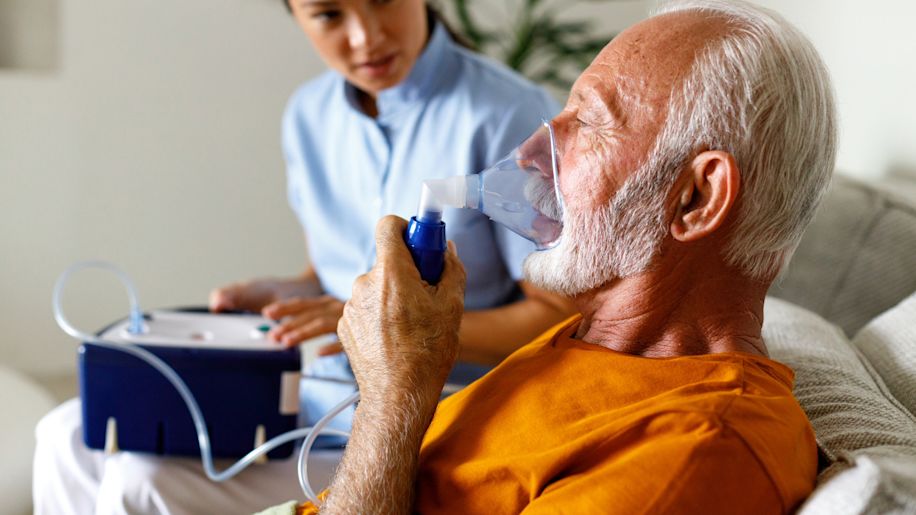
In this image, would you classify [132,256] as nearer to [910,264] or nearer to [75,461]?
[75,461]

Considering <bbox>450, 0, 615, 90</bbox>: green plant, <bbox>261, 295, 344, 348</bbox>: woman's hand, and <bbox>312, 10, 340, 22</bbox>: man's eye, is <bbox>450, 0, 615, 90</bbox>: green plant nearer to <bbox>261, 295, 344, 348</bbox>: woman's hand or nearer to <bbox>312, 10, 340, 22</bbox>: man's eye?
<bbox>312, 10, 340, 22</bbox>: man's eye

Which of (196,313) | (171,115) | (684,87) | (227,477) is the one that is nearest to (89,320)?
(171,115)

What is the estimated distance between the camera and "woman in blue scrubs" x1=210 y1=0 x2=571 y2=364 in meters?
1.60

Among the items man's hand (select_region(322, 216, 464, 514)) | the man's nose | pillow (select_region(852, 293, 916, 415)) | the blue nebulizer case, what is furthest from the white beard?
the man's nose

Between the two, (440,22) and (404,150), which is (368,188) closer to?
(404,150)

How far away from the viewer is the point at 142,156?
2.92 meters

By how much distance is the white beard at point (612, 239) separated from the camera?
39.0 inches

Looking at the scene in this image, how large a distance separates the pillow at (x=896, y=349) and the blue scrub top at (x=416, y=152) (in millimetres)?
534

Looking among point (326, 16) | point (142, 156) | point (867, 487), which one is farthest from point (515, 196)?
point (142, 156)

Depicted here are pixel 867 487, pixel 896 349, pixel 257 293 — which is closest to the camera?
pixel 867 487

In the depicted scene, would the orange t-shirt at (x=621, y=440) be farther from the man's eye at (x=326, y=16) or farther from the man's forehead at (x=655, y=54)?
the man's eye at (x=326, y=16)

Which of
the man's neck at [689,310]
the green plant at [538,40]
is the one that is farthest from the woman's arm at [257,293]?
the green plant at [538,40]

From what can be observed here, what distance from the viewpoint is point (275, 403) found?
54.0 inches

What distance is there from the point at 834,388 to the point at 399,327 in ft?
1.70
